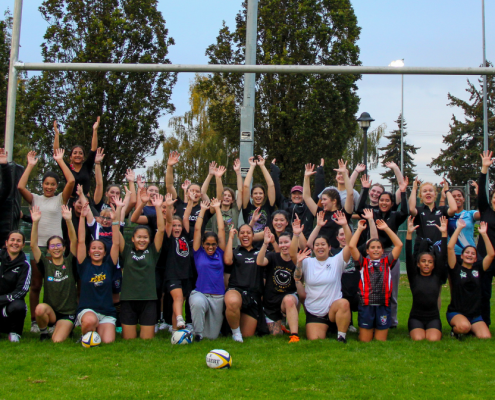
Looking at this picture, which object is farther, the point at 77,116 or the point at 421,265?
the point at 77,116

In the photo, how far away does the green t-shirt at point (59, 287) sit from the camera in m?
6.73

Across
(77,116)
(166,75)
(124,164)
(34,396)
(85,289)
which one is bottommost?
(34,396)

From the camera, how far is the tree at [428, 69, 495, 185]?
126ft

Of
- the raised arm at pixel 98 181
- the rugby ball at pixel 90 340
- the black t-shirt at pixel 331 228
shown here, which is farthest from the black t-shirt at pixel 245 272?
the raised arm at pixel 98 181

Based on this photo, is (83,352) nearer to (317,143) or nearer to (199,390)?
(199,390)

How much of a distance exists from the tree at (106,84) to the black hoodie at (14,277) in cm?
1349

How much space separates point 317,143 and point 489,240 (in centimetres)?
1421

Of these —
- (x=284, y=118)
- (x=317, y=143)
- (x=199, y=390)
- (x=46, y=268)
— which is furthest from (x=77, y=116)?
(x=199, y=390)

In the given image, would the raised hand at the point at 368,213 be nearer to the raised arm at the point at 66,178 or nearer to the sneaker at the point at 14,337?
the raised arm at the point at 66,178

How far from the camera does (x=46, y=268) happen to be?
6.78 m

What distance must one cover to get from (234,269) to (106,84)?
47.7ft

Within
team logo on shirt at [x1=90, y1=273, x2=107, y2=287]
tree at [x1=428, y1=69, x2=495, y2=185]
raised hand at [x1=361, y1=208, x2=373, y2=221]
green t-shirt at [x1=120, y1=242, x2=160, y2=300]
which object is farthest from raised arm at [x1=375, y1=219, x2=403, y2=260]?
tree at [x1=428, y1=69, x2=495, y2=185]

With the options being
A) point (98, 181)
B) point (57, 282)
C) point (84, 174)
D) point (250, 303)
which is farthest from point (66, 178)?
point (250, 303)

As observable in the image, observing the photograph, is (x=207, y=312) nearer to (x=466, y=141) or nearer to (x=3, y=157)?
(x=3, y=157)
